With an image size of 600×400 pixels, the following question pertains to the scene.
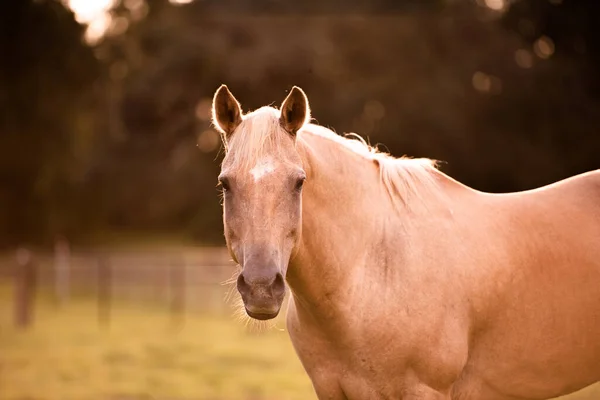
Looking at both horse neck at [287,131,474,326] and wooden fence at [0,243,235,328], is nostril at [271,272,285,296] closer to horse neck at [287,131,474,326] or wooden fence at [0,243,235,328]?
horse neck at [287,131,474,326]

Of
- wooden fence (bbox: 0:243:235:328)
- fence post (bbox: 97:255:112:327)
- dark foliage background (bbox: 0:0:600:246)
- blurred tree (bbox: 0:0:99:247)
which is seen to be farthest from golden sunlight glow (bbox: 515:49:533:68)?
blurred tree (bbox: 0:0:99:247)

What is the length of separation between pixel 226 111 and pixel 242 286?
99 centimetres

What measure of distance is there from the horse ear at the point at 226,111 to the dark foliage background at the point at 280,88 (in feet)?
62.8

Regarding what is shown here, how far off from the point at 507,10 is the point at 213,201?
12.3 metres

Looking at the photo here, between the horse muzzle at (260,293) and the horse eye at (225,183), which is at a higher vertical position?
the horse eye at (225,183)

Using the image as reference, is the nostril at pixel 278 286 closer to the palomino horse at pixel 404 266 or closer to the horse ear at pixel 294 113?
the palomino horse at pixel 404 266

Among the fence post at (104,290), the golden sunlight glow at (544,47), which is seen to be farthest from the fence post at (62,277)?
the golden sunlight glow at (544,47)

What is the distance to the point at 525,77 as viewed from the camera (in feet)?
79.2

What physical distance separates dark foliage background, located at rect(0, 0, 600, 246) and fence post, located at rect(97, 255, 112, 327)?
5809mm

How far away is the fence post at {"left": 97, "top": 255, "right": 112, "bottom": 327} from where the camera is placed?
51.1 feet

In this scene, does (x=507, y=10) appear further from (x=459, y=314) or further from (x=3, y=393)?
(x=459, y=314)

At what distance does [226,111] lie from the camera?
13.0 ft

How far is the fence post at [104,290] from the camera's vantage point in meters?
15.6

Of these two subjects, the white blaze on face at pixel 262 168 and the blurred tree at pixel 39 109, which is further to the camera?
the blurred tree at pixel 39 109
